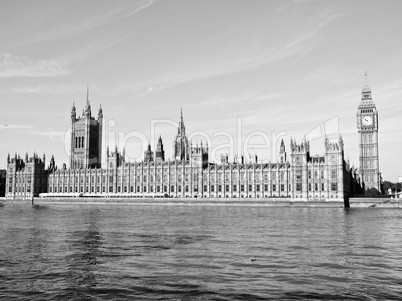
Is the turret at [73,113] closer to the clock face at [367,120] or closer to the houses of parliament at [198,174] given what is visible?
the houses of parliament at [198,174]

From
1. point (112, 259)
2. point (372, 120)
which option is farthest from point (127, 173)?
point (112, 259)

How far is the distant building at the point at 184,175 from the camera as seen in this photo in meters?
122

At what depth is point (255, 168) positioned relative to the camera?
437 feet

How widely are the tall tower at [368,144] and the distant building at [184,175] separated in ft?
19.6

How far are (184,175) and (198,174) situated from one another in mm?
4479

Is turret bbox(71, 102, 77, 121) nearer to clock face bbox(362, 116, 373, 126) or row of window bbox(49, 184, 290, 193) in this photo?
row of window bbox(49, 184, 290, 193)

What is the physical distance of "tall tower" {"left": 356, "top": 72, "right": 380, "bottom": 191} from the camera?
15688cm

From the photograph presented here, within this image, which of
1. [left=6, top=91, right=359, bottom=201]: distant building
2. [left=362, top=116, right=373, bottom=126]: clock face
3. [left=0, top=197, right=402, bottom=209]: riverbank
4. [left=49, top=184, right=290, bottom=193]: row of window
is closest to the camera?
[left=0, top=197, right=402, bottom=209]: riverbank

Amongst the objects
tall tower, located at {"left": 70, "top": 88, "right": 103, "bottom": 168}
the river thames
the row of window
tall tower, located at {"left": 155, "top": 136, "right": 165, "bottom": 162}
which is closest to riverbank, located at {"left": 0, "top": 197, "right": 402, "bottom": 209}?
the row of window

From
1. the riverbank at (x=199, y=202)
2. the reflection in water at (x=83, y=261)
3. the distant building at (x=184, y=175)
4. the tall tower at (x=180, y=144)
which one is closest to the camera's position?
the reflection in water at (x=83, y=261)

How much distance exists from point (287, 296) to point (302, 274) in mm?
4605

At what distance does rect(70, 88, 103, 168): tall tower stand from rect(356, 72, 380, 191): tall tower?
100764mm

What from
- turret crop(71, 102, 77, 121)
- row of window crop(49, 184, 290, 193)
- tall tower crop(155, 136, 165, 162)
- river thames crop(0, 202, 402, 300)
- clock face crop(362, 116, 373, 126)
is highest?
turret crop(71, 102, 77, 121)

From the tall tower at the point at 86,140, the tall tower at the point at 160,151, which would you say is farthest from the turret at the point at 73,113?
the tall tower at the point at 160,151
